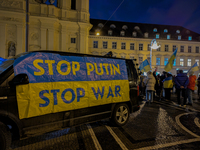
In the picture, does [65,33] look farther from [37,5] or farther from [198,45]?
[198,45]

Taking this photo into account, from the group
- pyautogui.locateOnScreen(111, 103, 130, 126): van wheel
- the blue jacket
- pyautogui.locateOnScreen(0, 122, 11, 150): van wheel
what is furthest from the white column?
the blue jacket

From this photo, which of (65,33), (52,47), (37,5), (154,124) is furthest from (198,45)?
(154,124)

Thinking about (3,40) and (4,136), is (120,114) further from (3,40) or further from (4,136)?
(3,40)

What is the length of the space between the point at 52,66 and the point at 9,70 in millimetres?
828

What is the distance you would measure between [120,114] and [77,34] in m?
27.3

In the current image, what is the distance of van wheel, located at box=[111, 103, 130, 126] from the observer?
4215 mm

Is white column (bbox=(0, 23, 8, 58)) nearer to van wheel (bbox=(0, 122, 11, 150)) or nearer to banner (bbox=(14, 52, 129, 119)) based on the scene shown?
banner (bbox=(14, 52, 129, 119))

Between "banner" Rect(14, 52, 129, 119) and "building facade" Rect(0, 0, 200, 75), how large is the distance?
24.8 m

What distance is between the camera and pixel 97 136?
3633 mm

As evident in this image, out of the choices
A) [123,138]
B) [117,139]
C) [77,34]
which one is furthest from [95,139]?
[77,34]

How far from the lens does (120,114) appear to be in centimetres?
436

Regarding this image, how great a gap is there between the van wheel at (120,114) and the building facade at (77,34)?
24.9 metres

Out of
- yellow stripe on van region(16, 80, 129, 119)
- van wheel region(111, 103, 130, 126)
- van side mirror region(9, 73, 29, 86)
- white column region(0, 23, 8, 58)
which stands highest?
white column region(0, 23, 8, 58)

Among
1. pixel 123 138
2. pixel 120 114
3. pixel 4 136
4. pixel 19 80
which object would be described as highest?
pixel 19 80
